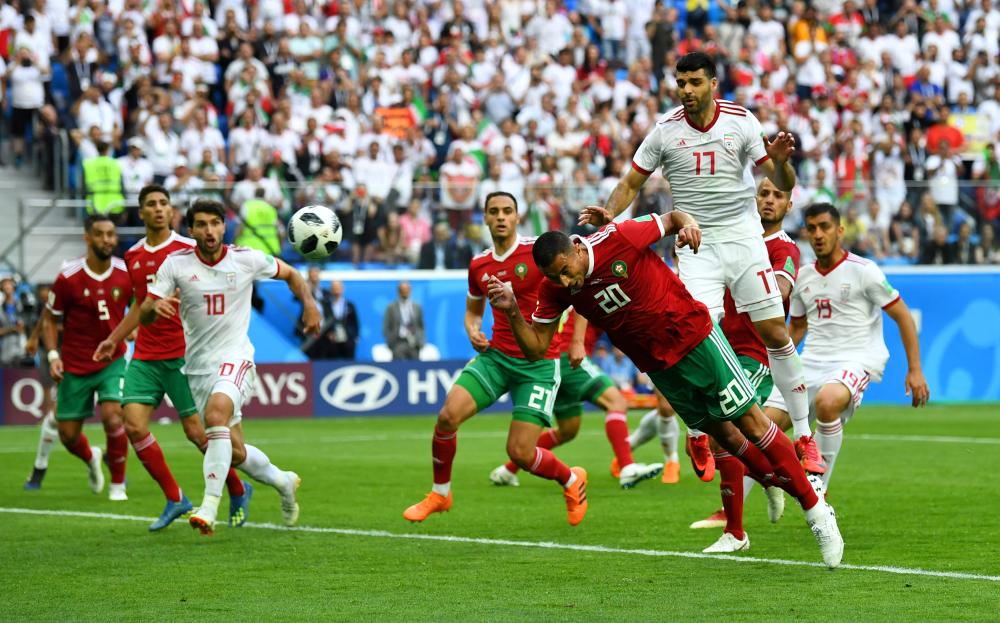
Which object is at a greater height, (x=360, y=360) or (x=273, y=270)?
(x=273, y=270)

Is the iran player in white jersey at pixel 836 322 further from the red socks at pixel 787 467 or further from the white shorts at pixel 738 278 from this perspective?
the red socks at pixel 787 467

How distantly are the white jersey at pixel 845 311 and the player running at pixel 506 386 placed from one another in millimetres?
1923

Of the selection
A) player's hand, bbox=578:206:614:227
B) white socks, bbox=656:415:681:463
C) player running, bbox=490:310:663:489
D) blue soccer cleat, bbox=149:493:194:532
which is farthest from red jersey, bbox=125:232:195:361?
white socks, bbox=656:415:681:463

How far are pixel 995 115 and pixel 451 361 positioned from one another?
42.7 ft

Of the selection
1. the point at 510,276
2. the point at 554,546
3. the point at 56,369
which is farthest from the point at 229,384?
the point at 56,369

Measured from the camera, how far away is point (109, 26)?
1017 inches

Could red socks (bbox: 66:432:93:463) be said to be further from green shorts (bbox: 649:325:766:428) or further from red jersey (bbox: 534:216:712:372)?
green shorts (bbox: 649:325:766:428)

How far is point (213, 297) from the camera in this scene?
10.9 metres

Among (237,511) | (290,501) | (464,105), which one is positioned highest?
(464,105)

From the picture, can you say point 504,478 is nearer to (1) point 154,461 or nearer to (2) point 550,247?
(1) point 154,461

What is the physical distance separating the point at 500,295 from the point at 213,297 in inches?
127

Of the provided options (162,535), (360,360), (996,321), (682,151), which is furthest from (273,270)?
(996,321)

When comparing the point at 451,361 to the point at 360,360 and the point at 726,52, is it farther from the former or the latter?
the point at 726,52

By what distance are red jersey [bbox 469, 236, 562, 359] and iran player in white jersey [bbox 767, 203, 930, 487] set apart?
193 centimetres
